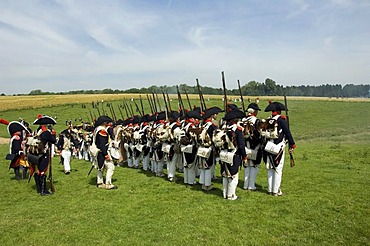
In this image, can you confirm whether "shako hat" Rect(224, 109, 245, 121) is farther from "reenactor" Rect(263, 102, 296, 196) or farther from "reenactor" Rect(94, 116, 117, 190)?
"reenactor" Rect(94, 116, 117, 190)

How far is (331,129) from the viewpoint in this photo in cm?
3103

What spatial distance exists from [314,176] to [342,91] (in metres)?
131

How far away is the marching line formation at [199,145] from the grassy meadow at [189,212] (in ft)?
1.89

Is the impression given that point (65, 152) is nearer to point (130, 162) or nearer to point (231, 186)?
point (130, 162)

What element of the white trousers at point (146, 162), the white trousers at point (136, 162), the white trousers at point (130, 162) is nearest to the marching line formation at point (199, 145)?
the white trousers at point (146, 162)

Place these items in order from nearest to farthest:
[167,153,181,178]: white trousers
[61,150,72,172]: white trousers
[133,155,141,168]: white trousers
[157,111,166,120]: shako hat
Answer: [167,153,181,178]: white trousers → [157,111,166,120]: shako hat → [61,150,72,172]: white trousers → [133,155,141,168]: white trousers

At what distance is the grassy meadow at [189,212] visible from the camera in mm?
6617

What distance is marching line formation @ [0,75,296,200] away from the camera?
884 centimetres

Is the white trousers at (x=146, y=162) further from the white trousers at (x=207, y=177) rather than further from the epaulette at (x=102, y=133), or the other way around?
the white trousers at (x=207, y=177)

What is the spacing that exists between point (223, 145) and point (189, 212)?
212 cm

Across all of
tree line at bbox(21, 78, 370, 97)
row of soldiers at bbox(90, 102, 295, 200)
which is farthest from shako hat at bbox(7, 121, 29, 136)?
tree line at bbox(21, 78, 370, 97)

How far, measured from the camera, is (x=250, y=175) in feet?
32.2

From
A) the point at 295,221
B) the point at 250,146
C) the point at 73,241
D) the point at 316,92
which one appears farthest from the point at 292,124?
the point at 316,92

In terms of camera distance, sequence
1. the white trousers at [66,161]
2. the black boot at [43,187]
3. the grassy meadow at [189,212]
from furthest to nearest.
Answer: the white trousers at [66,161] → the black boot at [43,187] → the grassy meadow at [189,212]
